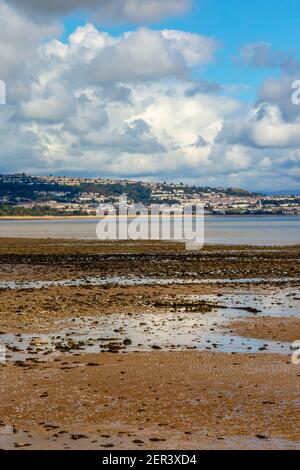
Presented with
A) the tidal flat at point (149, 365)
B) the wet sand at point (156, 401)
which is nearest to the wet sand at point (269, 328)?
the tidal flat at point (149, 365)

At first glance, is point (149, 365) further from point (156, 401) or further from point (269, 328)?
point (269, 328)

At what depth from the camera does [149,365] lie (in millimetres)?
17469

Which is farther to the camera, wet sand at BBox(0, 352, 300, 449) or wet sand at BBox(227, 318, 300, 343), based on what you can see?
wet sand at BBox(227, 318, 300, 343)

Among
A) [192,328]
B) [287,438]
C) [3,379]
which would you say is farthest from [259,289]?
[287,438]

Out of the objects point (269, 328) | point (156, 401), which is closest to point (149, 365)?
point (156, 401)

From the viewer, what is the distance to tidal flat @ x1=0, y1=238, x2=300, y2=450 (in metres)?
12.1

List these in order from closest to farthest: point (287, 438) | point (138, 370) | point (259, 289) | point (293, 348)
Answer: point (287, 438) → point (138, 370) → point (293, 348) → point (259, 289)

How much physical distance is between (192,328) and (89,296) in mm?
9739

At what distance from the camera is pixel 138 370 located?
16953 millimetres

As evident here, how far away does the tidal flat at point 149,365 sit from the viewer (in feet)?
39.6

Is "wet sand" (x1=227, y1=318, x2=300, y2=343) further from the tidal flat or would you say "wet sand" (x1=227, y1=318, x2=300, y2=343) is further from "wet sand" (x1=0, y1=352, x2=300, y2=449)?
"wet sand" (x1=0, y1=352, x2=300, y2=449)

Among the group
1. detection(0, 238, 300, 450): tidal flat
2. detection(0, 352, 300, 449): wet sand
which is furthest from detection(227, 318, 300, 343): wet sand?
detection(0, 352, 300, 449): wet sand
